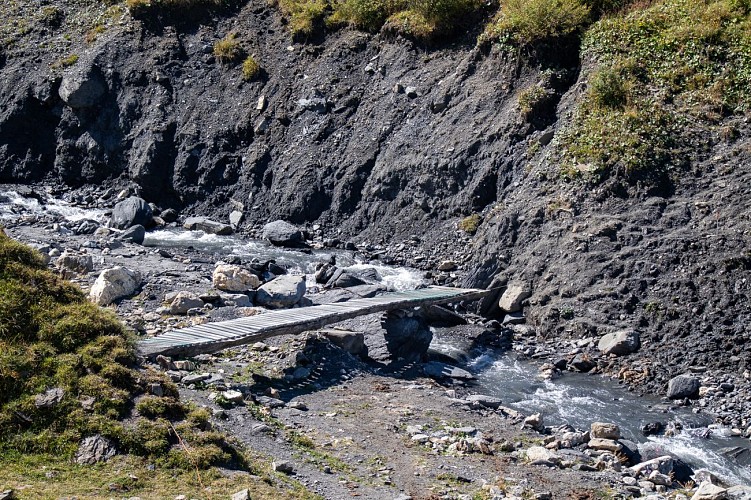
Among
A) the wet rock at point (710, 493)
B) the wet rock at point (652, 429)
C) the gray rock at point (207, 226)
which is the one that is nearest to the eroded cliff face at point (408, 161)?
the gray rock at point (207, 226)

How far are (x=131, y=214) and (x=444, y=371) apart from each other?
12.2 metres

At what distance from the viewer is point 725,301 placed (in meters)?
15.0

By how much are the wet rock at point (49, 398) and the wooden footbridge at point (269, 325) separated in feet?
6.95

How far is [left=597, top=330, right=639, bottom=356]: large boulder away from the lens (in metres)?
15.0

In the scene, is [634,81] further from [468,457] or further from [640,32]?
[468,457]

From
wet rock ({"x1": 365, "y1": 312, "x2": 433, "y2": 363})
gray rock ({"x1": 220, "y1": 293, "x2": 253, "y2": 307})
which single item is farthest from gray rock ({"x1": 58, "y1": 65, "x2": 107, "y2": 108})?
wet rock ({"x1": 365, "y1": 312, "x2": 433, "y2": 363})

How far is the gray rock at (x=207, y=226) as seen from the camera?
23.2 m

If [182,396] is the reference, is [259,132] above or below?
above

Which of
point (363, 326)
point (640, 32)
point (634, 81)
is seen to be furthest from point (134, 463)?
point (640, 32)

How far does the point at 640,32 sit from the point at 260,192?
38.0ft

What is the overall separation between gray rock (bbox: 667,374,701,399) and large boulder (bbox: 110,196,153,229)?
15.2 m

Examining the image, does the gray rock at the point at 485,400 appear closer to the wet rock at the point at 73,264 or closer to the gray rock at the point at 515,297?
the gray rock at the point at 515,297

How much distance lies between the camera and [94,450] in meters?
8.76

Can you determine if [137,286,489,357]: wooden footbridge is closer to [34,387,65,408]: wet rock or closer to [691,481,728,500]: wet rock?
[34,387,65,408]: wet rock
